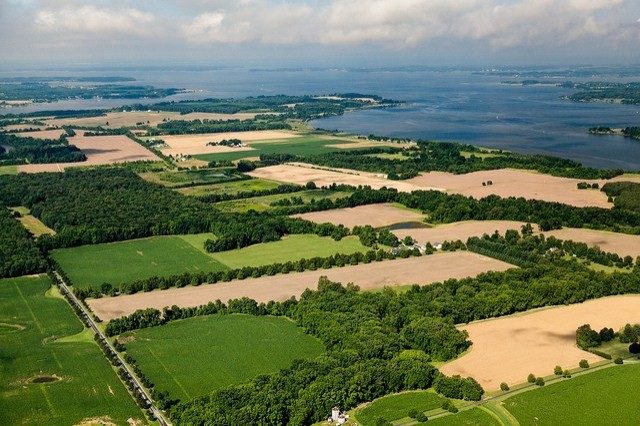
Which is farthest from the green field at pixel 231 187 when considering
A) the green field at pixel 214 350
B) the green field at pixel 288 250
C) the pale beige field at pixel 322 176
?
→ the green field at pixel 214 350

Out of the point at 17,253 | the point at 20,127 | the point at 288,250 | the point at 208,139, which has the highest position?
the point at 20,127

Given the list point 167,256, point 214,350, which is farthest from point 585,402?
point 167,256

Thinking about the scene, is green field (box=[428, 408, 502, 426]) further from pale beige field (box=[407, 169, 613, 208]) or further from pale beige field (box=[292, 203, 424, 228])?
pale beige field (box=[407, 169, 613, 208])

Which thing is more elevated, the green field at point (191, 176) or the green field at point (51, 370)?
the green field at point (191, 176)

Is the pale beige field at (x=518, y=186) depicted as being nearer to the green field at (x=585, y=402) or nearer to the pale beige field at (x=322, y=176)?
the pale beige field at (x=322, y=176)

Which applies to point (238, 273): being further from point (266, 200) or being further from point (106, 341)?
Answer: point (266, 200)

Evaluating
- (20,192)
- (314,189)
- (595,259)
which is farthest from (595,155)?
(20,192)

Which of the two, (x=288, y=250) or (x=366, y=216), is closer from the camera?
(x=288, y=250)
